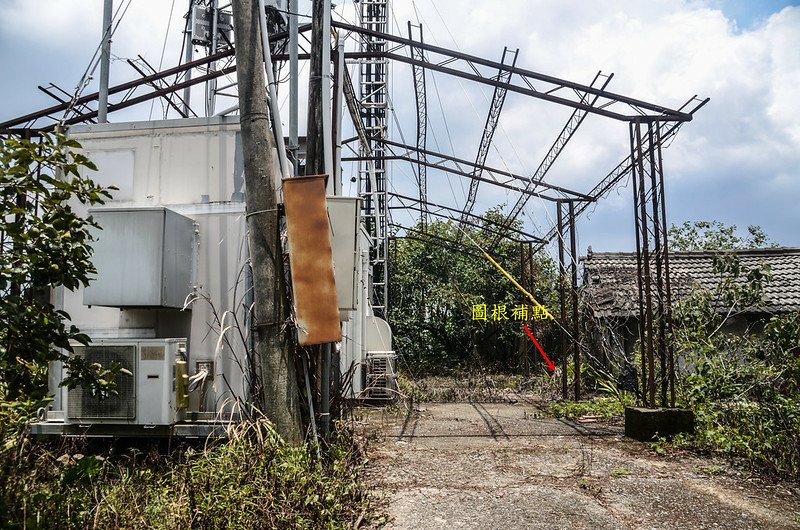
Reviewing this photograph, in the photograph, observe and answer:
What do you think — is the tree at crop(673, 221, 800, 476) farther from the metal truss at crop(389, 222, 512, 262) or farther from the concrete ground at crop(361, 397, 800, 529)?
the metal truss at crop(389, 222, 512, 262)

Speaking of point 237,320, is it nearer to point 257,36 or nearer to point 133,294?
point 133,294

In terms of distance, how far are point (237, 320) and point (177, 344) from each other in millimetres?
628

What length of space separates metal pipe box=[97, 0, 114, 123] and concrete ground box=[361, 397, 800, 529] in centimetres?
618

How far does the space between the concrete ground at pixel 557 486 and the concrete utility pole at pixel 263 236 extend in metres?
1.30

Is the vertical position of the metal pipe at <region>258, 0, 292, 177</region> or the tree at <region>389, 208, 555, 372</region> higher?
the metal pipe at <region>258, 0, 292, 177</region>

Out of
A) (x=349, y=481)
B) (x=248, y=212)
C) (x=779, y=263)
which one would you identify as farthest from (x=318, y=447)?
(x=779, y=263)

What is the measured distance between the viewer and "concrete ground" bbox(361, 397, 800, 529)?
5129 mm

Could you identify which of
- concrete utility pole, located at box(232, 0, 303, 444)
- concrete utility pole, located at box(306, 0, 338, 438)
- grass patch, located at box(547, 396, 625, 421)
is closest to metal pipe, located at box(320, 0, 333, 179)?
concrete utility pole, located at box(306, 0, 338, 438)

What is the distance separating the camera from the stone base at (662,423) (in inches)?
332

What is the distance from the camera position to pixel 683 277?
15.6 m

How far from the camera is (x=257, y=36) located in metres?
5.56

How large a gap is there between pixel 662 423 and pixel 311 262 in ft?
19.9

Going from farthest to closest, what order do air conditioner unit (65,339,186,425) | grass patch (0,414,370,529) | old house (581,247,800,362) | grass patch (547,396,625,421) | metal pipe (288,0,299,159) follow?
1. old house (581,247,800,362)
2. grass patch (547,396,625,421)
3. metal pipe (288,0,299,159)
4. air conditioner unit (65,339,186,425)
5. grass patch (0,414,370,529)

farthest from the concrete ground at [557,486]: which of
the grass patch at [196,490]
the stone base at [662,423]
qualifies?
the grass patch at [196,490]
